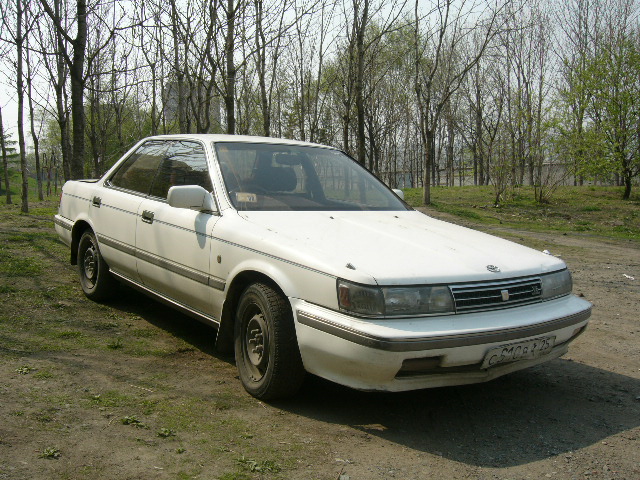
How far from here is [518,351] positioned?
3.09m

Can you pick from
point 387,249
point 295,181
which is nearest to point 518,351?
point 387,249

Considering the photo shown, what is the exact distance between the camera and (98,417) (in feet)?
9.78

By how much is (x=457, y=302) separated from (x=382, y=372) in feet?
1.74

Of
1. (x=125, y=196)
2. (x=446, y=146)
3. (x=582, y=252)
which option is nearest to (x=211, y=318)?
(x=125, y=196)

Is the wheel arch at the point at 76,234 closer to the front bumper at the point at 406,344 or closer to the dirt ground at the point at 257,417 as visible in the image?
the dirt ground at the point at 257,417

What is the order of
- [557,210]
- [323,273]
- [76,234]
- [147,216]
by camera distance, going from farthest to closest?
[557,210]
[76,234]
[147,216]
[323,273]

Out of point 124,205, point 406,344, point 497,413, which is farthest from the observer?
point 124,205

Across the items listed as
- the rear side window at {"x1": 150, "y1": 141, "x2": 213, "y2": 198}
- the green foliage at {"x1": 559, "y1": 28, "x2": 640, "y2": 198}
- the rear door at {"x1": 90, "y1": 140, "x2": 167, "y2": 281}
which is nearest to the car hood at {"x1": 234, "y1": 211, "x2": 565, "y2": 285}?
the rear side window at {"x1": 150, "y1": 141, "x2": 213, "y2": 198}

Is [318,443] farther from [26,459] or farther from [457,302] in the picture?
[26,459]

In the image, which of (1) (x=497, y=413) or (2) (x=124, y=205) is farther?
(2) (x=124, y=205)

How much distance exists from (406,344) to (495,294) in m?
0.65

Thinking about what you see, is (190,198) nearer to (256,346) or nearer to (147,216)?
(147,216)

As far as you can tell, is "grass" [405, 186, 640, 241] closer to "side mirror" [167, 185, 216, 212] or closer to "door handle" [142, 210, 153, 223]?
"door handle" [142, 210, 153, 223]

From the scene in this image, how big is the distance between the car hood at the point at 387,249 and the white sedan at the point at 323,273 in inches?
0.4
